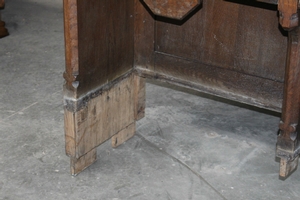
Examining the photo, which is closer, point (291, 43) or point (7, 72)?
point (291, 43)

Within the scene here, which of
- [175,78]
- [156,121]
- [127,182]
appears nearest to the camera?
[127,182]

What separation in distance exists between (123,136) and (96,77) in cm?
50

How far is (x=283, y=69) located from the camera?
2.96 meters

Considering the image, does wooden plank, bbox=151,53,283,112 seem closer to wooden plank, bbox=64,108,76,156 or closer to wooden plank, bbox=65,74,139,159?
wooden plank, bbox=65,74,139,159

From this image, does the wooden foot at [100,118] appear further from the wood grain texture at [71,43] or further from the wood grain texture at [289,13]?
the wood grain texture at [289,13]

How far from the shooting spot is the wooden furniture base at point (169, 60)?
9.30 ft

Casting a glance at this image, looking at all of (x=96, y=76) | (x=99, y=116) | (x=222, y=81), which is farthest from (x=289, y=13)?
(x=99, y=116)

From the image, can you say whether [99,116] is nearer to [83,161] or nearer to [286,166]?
[83,161]

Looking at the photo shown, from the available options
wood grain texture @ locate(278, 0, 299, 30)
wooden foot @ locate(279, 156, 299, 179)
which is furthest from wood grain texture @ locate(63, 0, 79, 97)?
wooden foot @ locate(279, 156, 299, 179)

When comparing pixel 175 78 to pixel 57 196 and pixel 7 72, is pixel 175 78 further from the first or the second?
pixel 7 72

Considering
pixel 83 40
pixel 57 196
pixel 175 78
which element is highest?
pixel 83 40

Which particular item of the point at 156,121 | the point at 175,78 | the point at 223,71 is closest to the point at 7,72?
the point at 156,121

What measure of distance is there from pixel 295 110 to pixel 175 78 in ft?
2.39

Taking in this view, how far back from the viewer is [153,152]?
132 inches
